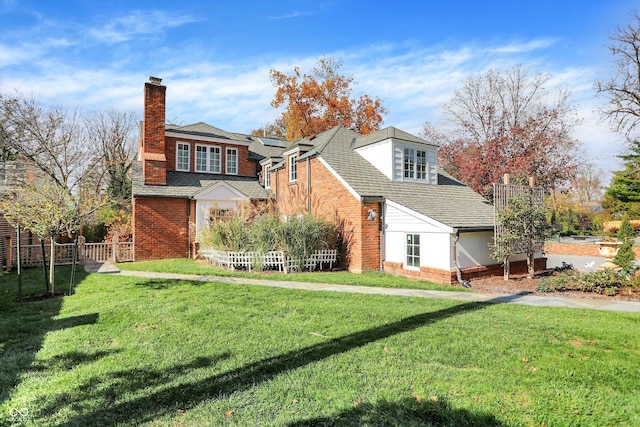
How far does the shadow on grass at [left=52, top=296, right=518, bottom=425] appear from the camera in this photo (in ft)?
10.7

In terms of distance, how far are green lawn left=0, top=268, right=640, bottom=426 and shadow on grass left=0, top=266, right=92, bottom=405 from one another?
38 mm

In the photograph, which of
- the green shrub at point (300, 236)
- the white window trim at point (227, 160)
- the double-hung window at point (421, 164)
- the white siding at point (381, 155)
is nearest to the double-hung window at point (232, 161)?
the white window trim at point (227, 160)

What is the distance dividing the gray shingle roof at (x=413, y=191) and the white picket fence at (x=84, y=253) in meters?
10.0

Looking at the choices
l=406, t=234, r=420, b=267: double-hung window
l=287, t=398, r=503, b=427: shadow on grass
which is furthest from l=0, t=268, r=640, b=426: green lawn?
l=406, t=234, r=420, b=267: double-hung window

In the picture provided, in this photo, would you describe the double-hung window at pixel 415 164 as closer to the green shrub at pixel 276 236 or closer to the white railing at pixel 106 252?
the green shrub at pixel 276 236

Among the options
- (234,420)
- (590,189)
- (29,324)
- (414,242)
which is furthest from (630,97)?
(590,189)

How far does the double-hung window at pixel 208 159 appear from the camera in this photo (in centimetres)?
1977

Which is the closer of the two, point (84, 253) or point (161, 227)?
point (84, 253)

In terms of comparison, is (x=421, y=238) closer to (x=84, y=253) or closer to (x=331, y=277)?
(x=331, y=277)

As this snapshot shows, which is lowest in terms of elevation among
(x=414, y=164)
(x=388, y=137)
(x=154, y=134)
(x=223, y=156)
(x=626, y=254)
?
(x=626, y=254)

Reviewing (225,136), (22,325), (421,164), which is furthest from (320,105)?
(22,325)

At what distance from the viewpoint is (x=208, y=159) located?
2003 cm

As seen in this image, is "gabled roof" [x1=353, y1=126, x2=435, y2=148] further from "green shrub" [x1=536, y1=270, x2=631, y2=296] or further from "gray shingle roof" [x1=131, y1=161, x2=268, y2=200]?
"green shrub" [x1=536, y1=270, x2=631, y2=296]

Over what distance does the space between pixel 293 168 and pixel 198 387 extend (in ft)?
46.5
